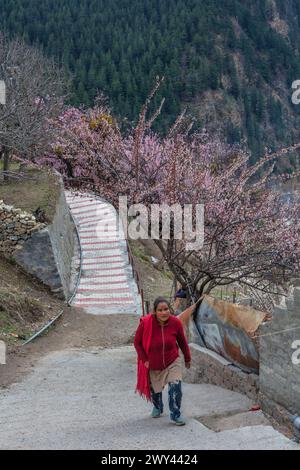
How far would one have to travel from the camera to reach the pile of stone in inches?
605

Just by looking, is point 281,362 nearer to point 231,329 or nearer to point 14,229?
point 231,329

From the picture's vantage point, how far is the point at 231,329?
731cm

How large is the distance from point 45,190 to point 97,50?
58.4 m

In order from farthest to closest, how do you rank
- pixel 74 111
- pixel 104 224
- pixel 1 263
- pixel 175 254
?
pixel 74 111
pixel 104 224
pixel 1 263
pixel 175 254

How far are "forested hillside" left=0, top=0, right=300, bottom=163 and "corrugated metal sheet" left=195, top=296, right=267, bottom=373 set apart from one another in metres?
50.6

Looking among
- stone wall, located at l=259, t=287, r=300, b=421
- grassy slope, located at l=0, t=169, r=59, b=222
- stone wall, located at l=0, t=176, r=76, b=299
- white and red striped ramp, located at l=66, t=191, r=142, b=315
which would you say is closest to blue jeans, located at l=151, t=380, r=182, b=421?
stone wall, located at l=259, t=287, r=300, b=421

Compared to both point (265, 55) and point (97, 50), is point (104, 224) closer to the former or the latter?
point (97, 50)

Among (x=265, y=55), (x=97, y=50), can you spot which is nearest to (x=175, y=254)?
(x=97, y=50)

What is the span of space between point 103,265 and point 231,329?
11289mm

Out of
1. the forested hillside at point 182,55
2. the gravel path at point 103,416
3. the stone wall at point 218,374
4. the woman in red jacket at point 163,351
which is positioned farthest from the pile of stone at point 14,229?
the forested hillside at point 182,55

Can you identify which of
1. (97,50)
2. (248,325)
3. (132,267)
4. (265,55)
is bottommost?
(132,267)

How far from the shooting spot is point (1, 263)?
49.4 feet

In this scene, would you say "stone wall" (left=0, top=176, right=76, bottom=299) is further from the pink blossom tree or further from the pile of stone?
the pink blossom tree

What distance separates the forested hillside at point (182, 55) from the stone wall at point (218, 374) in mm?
50510
